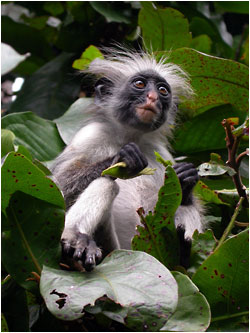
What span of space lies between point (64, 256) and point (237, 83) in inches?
72.2

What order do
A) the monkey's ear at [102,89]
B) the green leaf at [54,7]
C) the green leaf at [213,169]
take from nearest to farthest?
the green leaf at [213,169] < the monkey's ear at [102,89] < the green leaf at [54,7]

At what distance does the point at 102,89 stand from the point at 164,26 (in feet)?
2.24

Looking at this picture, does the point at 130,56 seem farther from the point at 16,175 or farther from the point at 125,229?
the point at 16,175

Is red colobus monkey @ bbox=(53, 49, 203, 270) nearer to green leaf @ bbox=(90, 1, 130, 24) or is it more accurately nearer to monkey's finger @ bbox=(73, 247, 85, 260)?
monkey's finger @ bbox=(73, 247, 85, 260)

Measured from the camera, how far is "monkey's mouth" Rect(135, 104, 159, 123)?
363 cm

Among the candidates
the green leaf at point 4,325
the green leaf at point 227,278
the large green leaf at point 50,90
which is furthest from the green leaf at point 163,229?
the large green leaf at point 50,90

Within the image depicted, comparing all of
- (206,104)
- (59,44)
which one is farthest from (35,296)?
(59,44)

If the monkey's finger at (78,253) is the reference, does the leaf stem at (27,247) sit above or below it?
above

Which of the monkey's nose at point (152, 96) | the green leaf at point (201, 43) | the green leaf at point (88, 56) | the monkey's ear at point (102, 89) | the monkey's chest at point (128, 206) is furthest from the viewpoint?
the green leaf at point (201, 43)

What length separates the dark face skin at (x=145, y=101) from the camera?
3654 mm

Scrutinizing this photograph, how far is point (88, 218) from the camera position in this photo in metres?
2.91

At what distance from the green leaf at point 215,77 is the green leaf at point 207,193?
2.43 feet

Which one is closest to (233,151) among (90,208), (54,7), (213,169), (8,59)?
(213,169)

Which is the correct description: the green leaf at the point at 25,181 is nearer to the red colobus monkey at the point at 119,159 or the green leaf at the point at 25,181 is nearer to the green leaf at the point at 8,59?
the red colobus monkey at the point at 119,159
